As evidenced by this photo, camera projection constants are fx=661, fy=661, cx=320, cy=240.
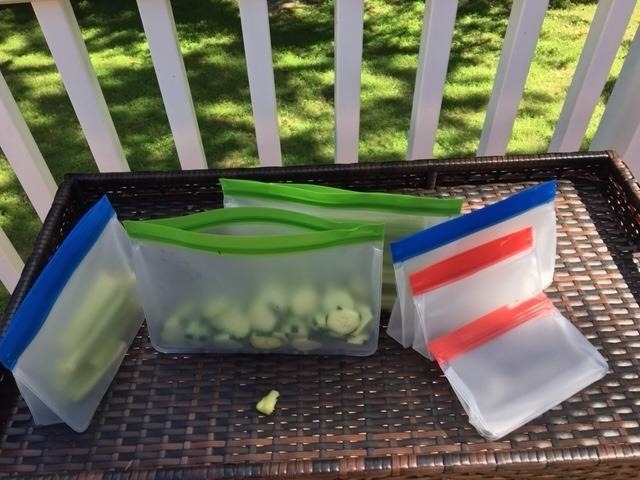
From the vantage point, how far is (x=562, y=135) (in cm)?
114

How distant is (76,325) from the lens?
716 millimetres

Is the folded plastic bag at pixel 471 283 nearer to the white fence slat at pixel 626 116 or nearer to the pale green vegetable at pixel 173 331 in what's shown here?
the pale green vegetable at pixel 173 331

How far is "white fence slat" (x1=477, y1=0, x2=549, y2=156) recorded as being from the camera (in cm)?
97

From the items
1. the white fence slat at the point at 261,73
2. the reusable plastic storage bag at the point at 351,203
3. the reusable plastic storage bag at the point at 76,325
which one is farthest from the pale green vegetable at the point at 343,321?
the white fence slat at the point at 261,73

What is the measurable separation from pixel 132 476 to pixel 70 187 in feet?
1.47

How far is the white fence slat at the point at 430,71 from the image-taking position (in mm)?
955

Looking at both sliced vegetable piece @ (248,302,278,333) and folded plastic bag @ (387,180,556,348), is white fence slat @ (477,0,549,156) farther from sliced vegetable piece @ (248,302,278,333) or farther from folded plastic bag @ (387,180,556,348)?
sliced vegetable piece @ (248,302,278,333)

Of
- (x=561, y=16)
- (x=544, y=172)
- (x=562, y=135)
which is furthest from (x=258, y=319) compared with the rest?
(x=561, y=16)

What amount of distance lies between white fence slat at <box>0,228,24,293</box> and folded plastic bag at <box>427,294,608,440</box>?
0.77 m

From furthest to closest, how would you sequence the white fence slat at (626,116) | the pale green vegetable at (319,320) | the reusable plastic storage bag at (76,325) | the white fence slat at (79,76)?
the white fence slat at (626,116)
the white fence slat at (79,76)
the pale green vegetable at (319,320)
the reusable plastic storage bag at (76,325)

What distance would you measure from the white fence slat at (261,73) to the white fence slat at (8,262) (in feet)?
1.52

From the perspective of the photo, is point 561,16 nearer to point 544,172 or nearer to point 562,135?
point 562,135

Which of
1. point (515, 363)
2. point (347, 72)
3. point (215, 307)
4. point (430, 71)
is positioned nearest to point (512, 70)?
point (430, 71)

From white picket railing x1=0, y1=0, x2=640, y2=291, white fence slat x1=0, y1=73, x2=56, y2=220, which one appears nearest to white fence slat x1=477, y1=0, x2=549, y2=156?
white picket railing x1=0, y1=0, x2=640, y2=291
